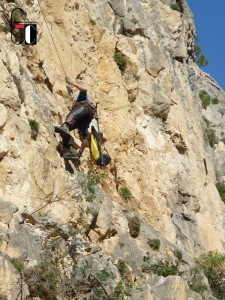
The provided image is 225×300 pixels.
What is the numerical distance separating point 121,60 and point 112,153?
127 inches

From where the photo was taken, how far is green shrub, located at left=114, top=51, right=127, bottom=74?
20.1 metres

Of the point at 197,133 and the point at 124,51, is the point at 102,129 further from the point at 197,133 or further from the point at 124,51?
the point at 197,133

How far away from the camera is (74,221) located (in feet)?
46.5

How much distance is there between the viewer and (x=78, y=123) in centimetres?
1593

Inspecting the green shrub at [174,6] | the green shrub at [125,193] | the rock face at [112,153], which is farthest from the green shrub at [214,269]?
the green shrub at [174,6]

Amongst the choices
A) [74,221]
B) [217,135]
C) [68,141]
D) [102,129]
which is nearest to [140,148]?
[102,129]

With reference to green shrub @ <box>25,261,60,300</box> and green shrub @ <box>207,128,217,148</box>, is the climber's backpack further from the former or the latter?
green shrub @ <box>207,128,217,148</box>

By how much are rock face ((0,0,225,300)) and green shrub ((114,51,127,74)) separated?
9cm

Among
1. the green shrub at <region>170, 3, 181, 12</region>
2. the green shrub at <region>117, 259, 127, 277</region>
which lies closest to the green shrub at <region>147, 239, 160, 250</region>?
the green shrub at <region>117, 259, 127, 277</region>

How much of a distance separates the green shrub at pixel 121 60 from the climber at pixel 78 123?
405 cm

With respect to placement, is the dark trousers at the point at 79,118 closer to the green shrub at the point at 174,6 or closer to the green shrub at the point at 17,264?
the green shrub at the point at 17,264

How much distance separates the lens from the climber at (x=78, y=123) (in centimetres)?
1531

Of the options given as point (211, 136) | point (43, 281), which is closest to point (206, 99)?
point (211, 136)

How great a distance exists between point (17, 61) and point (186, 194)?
812cm
